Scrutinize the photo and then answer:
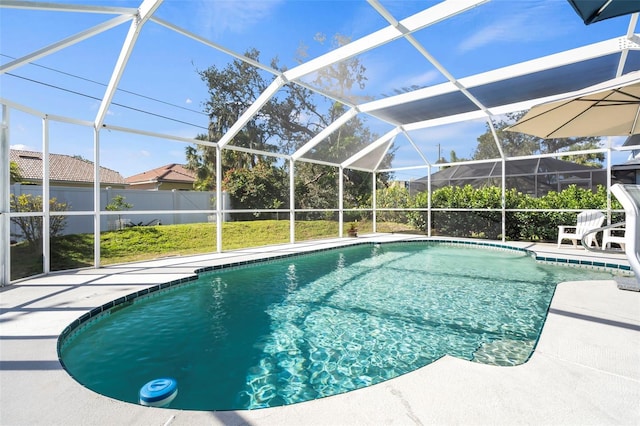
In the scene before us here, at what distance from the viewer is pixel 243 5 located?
5680mm

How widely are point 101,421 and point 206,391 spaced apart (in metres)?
0.81

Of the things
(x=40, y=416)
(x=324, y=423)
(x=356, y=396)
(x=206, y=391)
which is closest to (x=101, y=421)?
(x=40, y=416)

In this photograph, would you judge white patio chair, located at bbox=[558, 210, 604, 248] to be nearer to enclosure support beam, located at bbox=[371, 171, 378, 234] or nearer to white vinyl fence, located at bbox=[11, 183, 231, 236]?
enclosure support beam, located at bbox=[371, 171, 378, 234]

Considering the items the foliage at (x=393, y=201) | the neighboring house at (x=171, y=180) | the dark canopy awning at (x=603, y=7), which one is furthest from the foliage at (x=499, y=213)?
the neighboring house at (x=171, y=180)

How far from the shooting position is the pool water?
8.77ft

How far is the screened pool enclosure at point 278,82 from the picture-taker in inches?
197

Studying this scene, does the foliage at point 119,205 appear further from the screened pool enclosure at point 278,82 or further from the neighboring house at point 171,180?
the neighboring house at point 171,180

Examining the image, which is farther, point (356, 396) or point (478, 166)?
point (478, 166)

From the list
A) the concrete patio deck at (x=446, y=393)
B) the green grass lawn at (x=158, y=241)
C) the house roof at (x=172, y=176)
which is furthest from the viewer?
the house roof at (x=172, y=176)

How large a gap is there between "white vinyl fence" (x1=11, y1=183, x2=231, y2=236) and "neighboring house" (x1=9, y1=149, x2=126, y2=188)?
672mm

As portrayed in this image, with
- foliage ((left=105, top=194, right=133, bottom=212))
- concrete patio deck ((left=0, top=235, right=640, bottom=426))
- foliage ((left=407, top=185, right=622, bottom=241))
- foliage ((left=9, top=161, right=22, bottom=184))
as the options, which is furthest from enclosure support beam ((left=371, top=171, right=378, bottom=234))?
foliage ((left=9, top=161, right=22, bottom=184))

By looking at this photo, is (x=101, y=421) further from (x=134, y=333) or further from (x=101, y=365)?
(x=134, y=333)

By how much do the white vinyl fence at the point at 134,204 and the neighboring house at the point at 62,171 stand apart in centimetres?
67

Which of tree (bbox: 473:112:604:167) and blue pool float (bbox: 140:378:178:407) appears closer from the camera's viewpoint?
blue pool float (bbox: 140:378:178:407)
